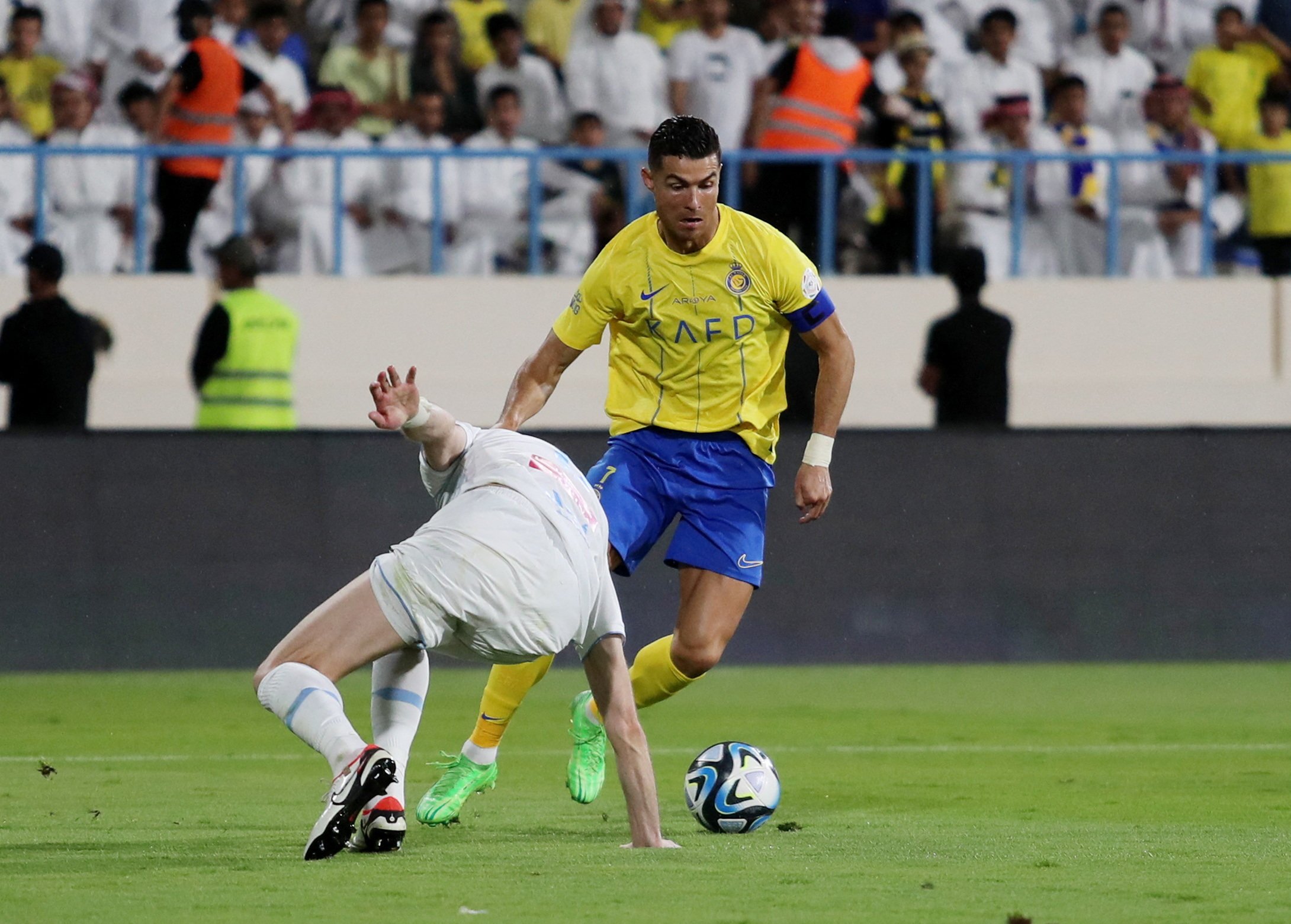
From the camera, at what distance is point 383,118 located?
48.9 ft

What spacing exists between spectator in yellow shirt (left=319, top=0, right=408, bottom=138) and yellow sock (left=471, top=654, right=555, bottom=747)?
8.45 meters

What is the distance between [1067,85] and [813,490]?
9109 mm

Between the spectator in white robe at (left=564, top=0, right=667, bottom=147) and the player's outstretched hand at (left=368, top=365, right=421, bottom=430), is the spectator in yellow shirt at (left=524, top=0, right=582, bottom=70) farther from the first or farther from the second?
the player's outstretched hand at (left=368, top=365, right=421, bottom=430)

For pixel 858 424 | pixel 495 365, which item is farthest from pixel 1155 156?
pixel 495 365

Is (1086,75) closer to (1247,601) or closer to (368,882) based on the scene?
A: (1247,601)

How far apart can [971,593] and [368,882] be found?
749 centimetres

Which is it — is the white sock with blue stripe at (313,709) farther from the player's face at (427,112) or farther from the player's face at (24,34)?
the player's face at (24,34)

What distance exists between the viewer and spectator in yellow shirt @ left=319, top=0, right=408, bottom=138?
1481cm

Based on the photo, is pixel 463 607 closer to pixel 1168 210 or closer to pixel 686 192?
pixel 686 192

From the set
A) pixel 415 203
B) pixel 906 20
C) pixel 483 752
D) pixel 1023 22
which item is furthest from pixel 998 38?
pixel 483 752

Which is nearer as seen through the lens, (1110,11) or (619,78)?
(619,78)

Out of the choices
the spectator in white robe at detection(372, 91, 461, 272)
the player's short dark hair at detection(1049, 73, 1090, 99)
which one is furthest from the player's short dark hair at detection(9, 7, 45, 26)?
the player's short dark hair at detection(1049, 73, 1090, 99)

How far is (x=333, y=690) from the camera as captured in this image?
18.0 feet

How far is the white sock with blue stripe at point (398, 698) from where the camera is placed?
6.08 metres
